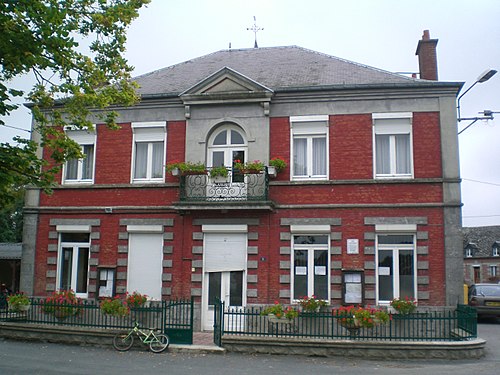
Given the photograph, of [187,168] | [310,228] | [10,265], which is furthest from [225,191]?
[10,265]

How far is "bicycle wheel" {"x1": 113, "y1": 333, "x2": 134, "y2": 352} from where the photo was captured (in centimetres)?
1385

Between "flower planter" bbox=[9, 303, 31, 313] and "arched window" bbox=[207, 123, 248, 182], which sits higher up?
"arched window" bbox=[207, 123, 248, 182]

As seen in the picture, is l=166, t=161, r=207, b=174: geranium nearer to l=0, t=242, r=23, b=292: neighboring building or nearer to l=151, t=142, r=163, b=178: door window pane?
l=151, t=142, r=163, b=178: door window pane

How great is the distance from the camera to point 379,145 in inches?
666

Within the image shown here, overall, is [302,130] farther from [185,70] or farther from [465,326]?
[465,326]

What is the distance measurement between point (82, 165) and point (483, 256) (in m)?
52.9

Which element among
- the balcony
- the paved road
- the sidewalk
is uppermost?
the balcony

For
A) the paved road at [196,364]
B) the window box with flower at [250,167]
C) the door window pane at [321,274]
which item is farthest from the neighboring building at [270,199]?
the paved road at [196,364]

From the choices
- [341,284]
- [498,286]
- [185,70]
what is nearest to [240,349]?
[341,284]

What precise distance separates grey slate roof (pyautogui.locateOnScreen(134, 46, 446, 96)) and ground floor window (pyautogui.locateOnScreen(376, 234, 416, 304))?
4.98m

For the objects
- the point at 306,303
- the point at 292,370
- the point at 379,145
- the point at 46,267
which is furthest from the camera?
the point at 46,267

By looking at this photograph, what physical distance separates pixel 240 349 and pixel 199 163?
6384mm

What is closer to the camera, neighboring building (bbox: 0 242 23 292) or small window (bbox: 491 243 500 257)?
neighboring building (bbox: 0 242 23 292)

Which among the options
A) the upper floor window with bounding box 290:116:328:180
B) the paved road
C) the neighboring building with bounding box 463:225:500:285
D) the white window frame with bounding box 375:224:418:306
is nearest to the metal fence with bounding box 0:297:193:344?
the paved road
